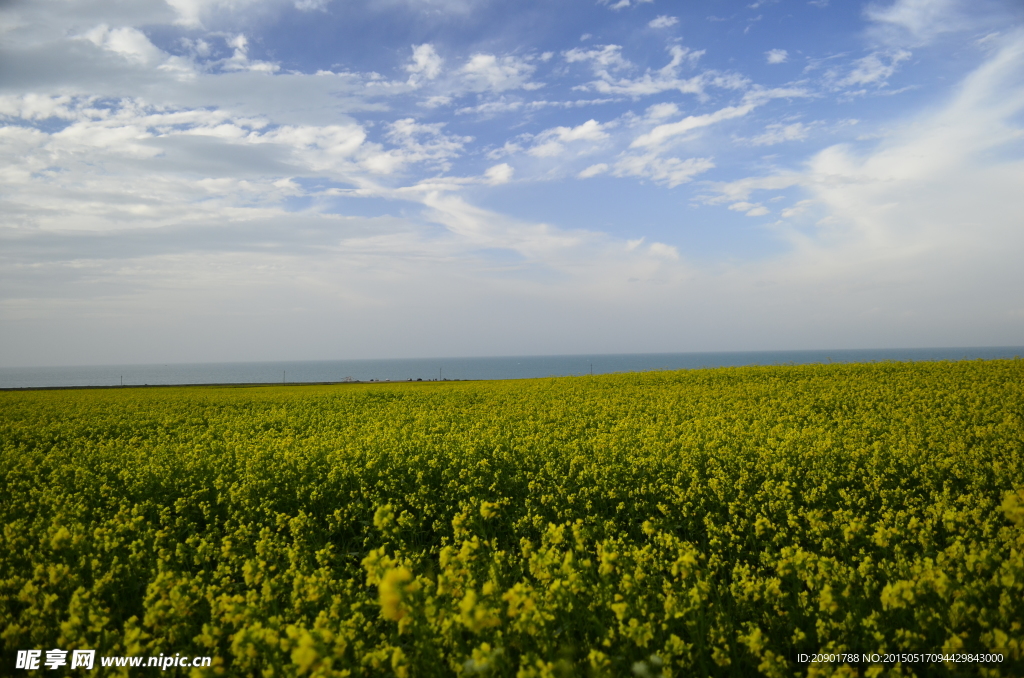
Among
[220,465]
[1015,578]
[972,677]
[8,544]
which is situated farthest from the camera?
[220,465]

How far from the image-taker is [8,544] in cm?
565

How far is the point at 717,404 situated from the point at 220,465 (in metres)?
12.2

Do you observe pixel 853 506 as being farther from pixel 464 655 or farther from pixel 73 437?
pixel 73 437

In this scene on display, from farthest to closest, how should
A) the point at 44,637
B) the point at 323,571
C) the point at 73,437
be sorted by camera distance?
the point at 73,437
the point at 323,571
the point at 44,637

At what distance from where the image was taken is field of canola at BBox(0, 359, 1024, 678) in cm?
347

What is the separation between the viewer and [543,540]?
187 inches

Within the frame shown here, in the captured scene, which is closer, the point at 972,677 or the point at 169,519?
the point at 972,677

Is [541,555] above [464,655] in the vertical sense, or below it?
above

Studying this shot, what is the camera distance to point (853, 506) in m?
6.64

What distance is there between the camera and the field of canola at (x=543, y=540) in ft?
11.4

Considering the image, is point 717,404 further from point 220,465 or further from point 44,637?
point 44,637

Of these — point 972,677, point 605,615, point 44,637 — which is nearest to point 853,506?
point 972,677

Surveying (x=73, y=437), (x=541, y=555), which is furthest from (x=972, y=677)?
(x=73, y=437)

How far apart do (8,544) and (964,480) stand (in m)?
11.5
